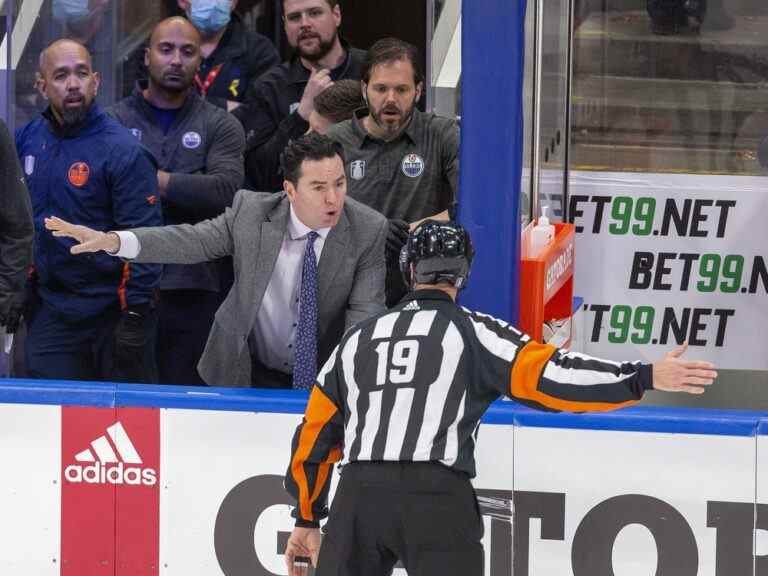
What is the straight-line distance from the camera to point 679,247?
289 inches

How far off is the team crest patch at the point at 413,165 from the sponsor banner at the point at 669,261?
150 cm

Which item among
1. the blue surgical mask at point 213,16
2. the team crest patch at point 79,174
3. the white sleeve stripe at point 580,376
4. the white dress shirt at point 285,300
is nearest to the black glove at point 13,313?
the team crest patch at point 79,174

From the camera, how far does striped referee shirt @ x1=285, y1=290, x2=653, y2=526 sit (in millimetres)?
4012

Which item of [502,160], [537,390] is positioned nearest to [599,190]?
[502,160]

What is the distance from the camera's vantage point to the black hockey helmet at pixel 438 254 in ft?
13.5

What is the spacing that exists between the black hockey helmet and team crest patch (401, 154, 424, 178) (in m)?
Answer: 1.76

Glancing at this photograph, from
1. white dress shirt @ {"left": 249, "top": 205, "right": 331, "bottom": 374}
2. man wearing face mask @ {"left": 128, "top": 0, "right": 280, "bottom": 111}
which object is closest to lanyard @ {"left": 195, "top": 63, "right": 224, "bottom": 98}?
man wearing face mask @ {"left": 128, "top": 0, "right": 280, "bottom": 111}

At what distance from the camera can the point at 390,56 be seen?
5.85 m

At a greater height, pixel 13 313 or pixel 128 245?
pixel 128 245

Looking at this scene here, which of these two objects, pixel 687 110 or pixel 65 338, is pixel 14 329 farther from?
pixel 687 110

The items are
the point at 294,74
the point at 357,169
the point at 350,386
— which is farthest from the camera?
the point at 294,74

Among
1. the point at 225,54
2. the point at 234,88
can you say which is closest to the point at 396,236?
the point at 234,88

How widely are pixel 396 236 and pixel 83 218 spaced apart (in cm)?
144

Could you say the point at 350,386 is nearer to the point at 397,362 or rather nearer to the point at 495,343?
the point at 397,362
